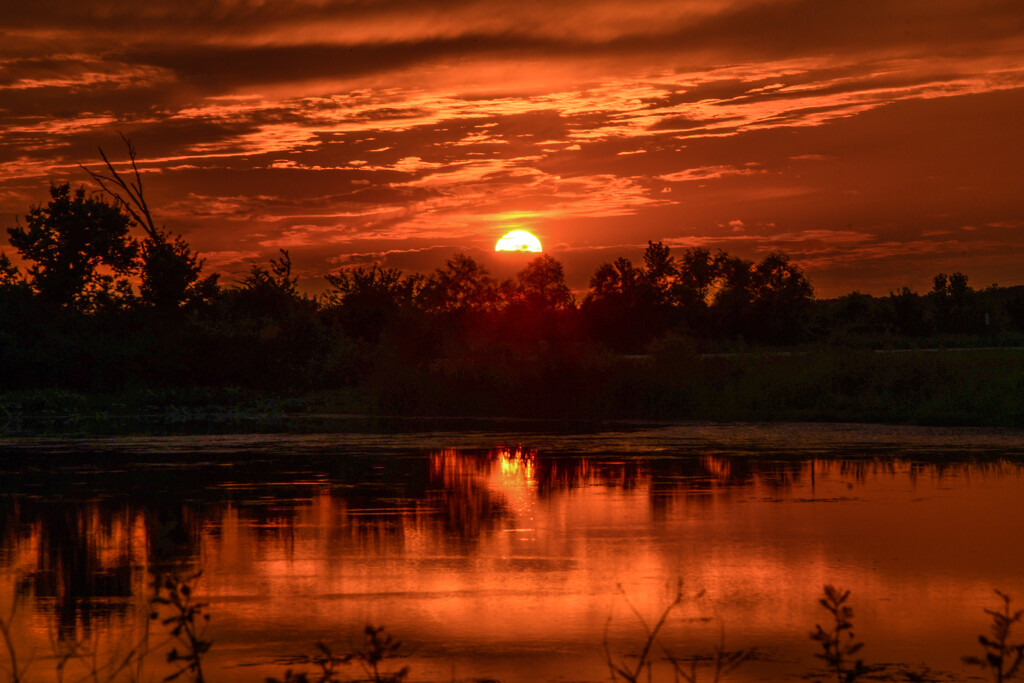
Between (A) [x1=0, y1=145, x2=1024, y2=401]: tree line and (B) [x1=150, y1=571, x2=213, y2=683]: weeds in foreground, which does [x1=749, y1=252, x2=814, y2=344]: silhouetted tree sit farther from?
(B) [x1=150, y1=571, x2=213, y2=683]: weeds in foreground

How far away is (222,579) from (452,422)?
90.7 ft

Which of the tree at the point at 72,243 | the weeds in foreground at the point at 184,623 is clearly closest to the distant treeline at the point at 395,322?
the tree at the point at 72,243

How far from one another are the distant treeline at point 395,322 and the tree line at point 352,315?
4.3 inches

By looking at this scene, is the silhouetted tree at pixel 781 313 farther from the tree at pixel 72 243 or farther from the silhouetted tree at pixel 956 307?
the tree at pixel 72 243

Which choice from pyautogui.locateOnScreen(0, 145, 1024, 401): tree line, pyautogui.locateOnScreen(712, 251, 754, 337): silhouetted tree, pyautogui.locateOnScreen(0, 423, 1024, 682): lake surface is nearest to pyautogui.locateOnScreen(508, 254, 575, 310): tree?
pyautogui.locateOnScreen(0, 145, 1024, 401): tree line

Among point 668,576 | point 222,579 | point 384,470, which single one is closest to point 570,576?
point 668,576

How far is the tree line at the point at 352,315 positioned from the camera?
184ft

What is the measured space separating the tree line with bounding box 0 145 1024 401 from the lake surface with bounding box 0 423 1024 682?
71.4 feet

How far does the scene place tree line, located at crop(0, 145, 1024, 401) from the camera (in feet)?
184

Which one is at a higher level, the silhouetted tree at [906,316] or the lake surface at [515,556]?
the silhouetted tree at [906,316]

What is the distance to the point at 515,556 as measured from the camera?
1387 centimetres

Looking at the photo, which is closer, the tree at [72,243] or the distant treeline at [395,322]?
the distant treeline at [395,322]

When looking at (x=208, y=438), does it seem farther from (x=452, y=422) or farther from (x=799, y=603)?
(x=799, y=603)

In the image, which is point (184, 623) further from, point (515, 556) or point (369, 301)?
point (369, 301)
